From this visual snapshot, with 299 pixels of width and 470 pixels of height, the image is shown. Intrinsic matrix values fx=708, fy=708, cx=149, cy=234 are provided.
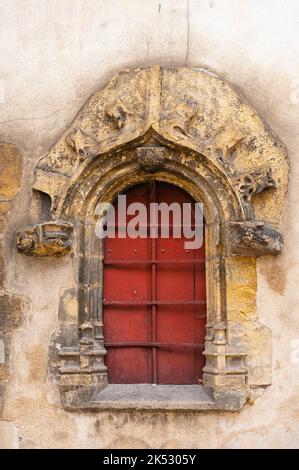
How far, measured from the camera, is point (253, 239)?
203 inches

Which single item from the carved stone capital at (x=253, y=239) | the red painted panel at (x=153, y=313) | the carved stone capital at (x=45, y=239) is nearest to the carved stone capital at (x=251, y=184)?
the carved stone capital at (x=253, y=239)

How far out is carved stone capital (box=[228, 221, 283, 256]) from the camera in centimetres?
515

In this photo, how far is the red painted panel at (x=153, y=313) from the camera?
18.2 ft

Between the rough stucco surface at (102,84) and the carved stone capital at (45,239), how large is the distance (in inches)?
5.1

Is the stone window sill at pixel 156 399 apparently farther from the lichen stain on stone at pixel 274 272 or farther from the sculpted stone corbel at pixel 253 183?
the sculpted stone corbel at pixel 253 183

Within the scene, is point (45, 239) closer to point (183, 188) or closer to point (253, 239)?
point (183, 188)

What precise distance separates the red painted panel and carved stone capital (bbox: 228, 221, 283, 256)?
43cm

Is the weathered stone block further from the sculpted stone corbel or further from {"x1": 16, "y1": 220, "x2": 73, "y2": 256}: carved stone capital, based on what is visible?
the sculpted stone corbel

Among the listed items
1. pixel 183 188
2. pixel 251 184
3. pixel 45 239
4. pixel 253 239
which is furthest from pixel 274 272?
pixel 45 239

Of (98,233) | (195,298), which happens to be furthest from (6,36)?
(195,298)

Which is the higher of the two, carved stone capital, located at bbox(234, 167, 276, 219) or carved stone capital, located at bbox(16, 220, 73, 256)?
carved stone capital, located at bbox(234, 167, 276, 219)

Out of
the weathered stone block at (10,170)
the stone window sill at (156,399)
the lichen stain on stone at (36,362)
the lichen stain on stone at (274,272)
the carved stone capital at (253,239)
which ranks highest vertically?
the weathered stone block at (10,170)

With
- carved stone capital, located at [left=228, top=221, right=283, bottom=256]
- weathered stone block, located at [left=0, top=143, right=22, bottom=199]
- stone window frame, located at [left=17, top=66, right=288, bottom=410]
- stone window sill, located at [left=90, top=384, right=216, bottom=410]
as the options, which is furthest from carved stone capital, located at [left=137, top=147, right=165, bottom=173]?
stone window sill, located at [left=90, top=384, right=216, bottom=410]

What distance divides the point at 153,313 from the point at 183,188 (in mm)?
1013
